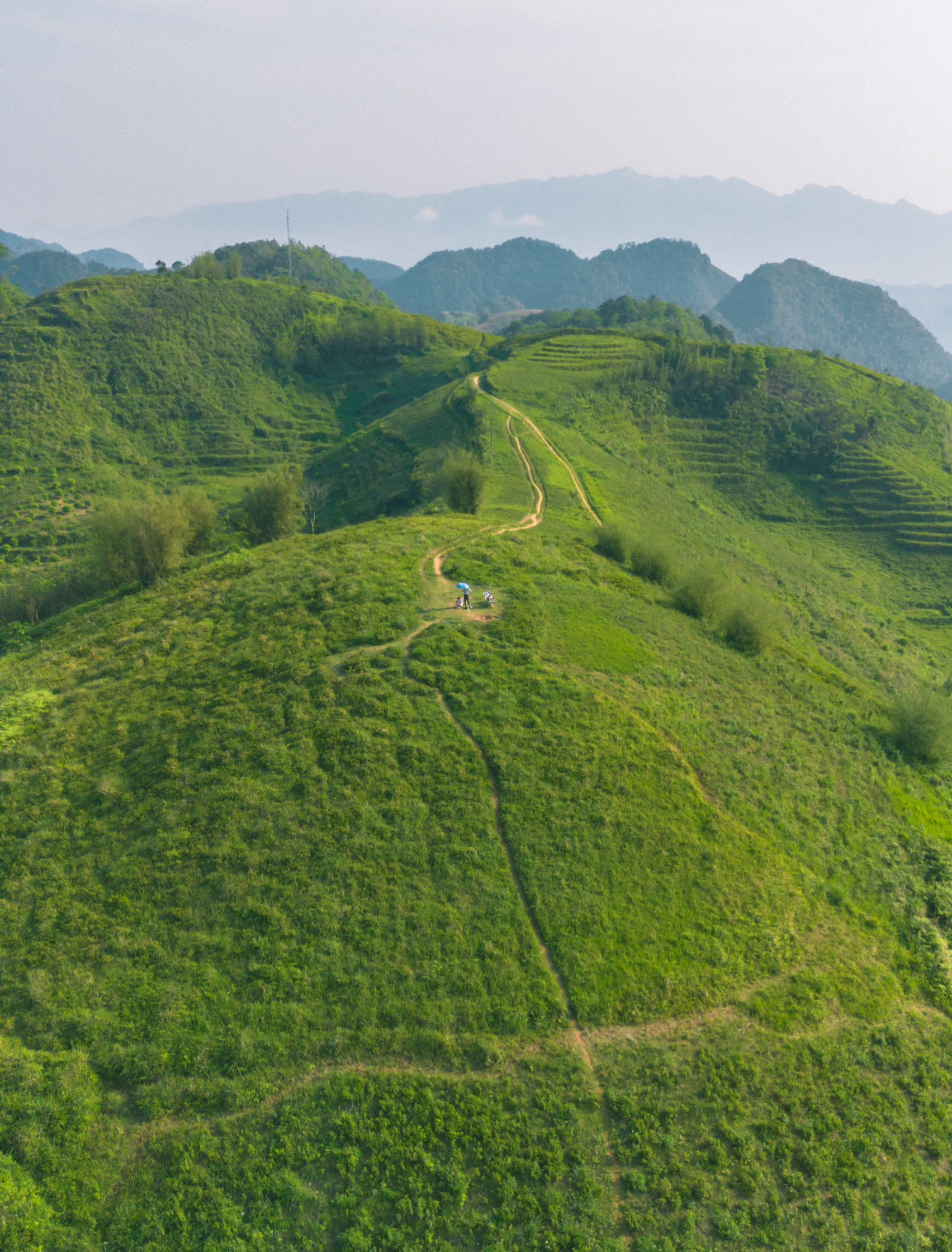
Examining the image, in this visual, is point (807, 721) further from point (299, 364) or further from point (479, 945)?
point (299, 364)

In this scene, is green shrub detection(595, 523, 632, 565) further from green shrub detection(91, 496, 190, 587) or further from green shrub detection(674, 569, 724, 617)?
green shrub detection(91, 496, 190, 587)

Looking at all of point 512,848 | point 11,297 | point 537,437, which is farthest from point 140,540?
point 11,297

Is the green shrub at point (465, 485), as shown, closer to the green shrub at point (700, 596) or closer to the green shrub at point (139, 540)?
the green shrub at point (700, 596)

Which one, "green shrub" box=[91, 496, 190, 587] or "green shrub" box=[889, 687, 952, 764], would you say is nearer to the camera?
"green shrub" box=[889, 687, 952, 764]

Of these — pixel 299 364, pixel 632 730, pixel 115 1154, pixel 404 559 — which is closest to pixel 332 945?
pixel 115 1154

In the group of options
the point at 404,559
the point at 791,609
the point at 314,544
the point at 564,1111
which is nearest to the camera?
the point at 564,1111

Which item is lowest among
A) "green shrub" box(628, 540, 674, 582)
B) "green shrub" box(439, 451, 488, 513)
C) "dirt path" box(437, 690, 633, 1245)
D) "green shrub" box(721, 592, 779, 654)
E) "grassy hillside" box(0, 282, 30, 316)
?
"dirt path" box(437, 690, 633, 1245)

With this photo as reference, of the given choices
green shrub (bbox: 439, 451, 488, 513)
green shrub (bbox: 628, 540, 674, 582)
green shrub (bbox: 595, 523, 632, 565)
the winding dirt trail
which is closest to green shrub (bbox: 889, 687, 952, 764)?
green shrub (bbox: 628, 540, 674, 582)

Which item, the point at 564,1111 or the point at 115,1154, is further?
the point at 564,1111
